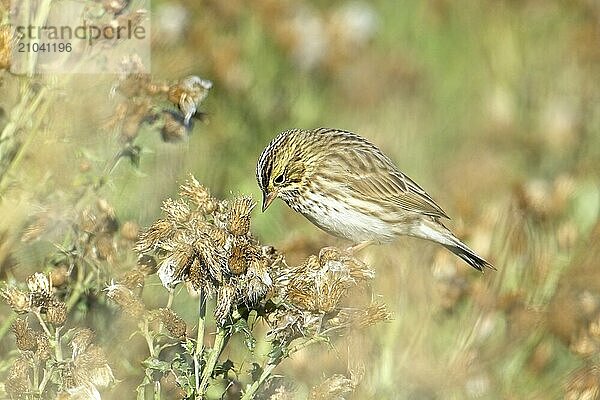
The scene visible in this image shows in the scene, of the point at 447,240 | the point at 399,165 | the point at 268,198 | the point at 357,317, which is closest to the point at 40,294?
the point at 357,317

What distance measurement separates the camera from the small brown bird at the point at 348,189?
3945 millimetres

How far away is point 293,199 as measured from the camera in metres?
3.98

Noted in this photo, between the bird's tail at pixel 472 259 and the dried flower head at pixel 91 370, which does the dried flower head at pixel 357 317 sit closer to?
the dried flower head at pixel 91 370

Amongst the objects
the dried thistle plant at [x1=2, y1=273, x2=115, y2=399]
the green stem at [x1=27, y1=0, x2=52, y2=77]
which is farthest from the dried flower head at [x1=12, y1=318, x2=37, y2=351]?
the green stem at [x1=27, y1=0, x2=52, y2=77]

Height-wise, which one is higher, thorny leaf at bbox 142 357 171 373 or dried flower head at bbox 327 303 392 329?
dried flower head at bbox 327 303 392 329

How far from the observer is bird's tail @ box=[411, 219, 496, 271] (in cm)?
367

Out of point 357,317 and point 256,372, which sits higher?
point 357,317

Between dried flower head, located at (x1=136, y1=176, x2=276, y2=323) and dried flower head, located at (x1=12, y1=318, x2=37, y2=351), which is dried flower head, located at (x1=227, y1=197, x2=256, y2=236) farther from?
dried flower head, located at (x1=12, y1=318, x2=37, y2=351)

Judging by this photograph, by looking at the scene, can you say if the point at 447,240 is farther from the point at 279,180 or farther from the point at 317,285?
the point at 317,285

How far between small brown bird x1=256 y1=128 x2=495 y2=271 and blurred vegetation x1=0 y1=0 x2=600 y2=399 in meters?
0.08

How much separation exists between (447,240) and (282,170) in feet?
1.95

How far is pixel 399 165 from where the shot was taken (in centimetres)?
463

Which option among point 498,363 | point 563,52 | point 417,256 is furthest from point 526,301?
point 563,52

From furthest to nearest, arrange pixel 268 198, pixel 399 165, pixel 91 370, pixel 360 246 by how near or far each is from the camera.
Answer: pixel 399 165 → pixel 360 246 → pixel 268 198 → pixel 91 370
